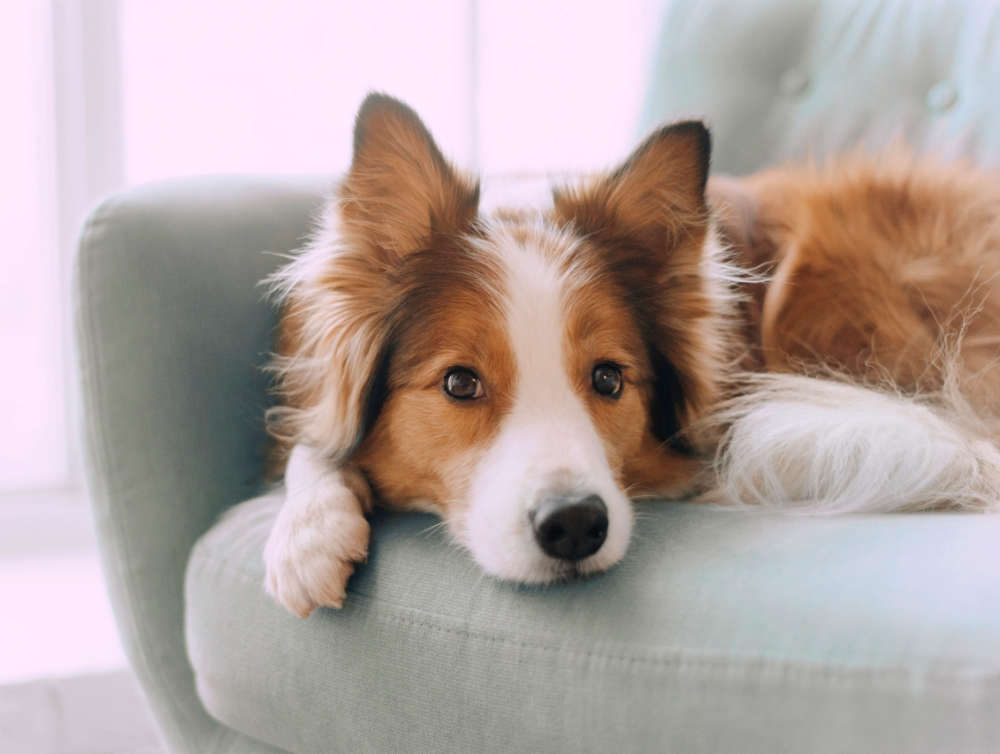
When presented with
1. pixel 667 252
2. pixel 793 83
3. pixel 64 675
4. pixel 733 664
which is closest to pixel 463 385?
pixel 667 252

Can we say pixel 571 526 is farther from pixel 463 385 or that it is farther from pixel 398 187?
pixel 398 187

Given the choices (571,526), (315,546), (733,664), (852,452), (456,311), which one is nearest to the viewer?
(733,664)

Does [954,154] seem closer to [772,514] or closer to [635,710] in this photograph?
[772,514]

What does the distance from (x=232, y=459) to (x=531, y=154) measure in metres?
2.65

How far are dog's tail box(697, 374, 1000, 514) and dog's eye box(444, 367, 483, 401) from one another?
520mm

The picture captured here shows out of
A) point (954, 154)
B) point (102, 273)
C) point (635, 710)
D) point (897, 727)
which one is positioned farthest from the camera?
point (954, 154)

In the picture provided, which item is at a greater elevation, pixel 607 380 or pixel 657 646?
pixel 607 380

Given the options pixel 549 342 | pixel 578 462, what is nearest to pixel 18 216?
pixel 549 342

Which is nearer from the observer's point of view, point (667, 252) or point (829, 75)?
point (667, 252)

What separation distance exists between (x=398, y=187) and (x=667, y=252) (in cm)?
60

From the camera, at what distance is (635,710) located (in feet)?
3.41

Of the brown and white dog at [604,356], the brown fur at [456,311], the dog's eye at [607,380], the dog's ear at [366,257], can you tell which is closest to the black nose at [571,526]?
the brown and white dog at [604,356]

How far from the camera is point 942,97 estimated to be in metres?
2.38

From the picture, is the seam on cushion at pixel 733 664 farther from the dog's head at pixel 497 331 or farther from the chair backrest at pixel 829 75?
the chair backrest at pixel 829 75
